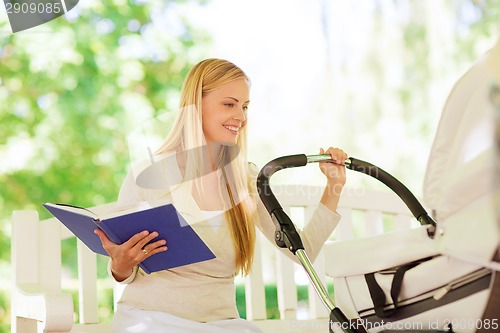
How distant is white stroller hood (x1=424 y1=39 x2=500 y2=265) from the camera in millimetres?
1051

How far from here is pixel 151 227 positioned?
1.50m

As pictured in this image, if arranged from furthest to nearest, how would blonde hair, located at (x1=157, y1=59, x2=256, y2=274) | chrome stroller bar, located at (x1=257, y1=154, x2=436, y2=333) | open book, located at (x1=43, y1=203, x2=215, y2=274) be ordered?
blonde hair, located at (x1=157, y1=59, x2=256, y2=274) → open book, located at (x1=43, y1=203, x2=215, y2=274) → chrome stroller bar, located at (x1=257, y1=154, x2=436, y2=333)

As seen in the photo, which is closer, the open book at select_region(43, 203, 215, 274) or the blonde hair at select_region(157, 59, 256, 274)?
the open book at select_region(43, 203, 215, 274)

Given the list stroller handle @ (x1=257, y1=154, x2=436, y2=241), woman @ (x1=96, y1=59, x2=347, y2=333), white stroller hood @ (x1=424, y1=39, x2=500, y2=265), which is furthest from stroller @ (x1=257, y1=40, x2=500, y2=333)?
woman @ (x1=96, y1=59, x2=347, y2=333)

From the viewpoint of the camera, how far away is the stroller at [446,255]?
1064mm

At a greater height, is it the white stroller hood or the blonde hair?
the blonde hair

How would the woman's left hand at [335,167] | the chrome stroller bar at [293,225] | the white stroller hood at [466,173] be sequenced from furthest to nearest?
the woman's left hand at [335,167] < the chrome stroller bar at [293,225] < the white stroller hood at [466,173]

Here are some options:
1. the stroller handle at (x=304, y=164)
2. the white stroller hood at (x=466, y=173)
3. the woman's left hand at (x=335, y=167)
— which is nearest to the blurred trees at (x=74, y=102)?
the woman's left hand at (x=335, y=167)

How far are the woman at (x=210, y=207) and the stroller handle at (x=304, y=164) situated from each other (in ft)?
0.20

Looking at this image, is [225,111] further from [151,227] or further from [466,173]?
[466,173]

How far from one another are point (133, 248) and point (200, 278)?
0.99 ft

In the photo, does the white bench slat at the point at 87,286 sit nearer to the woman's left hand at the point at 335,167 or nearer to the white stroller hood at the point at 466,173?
the woman's left hand at the point at 335,167

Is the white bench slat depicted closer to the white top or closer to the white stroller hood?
the white top

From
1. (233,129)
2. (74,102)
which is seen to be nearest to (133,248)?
(233,129)
